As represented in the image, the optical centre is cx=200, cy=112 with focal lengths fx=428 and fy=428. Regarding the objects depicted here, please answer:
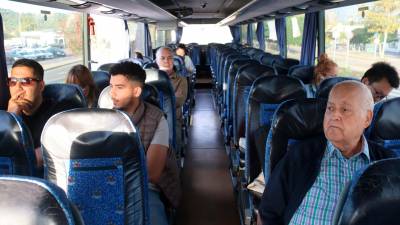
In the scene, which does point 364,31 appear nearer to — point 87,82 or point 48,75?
point 87,82

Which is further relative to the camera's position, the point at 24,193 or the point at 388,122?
the point at 388,122

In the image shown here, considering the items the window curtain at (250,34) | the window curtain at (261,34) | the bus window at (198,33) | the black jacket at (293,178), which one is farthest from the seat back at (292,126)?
the bus window at (198,33)

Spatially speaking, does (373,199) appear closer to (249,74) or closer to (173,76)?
(249,74)

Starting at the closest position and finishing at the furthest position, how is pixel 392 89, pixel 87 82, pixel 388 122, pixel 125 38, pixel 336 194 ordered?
pixel 336 194, pixel 388 122, pixel 392 89, pixel 87 82, pixel 125 38

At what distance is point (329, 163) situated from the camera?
2.33 m

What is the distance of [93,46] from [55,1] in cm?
279

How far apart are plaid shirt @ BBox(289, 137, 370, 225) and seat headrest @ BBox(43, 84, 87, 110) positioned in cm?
202

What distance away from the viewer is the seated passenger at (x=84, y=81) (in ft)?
14.3

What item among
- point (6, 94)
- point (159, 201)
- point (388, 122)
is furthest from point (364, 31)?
point (6, 94)

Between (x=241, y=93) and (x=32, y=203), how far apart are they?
4.27m

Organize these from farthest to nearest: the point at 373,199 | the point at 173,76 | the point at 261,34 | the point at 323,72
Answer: the point at 261,34, the point at 173,76, the point at 323,72, the point at 373,199

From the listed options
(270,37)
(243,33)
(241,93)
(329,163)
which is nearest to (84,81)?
(241,93)

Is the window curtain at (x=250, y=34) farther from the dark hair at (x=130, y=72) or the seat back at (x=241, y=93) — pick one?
the dark hair at (x=130, y=72)

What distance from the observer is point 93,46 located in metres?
7.98
